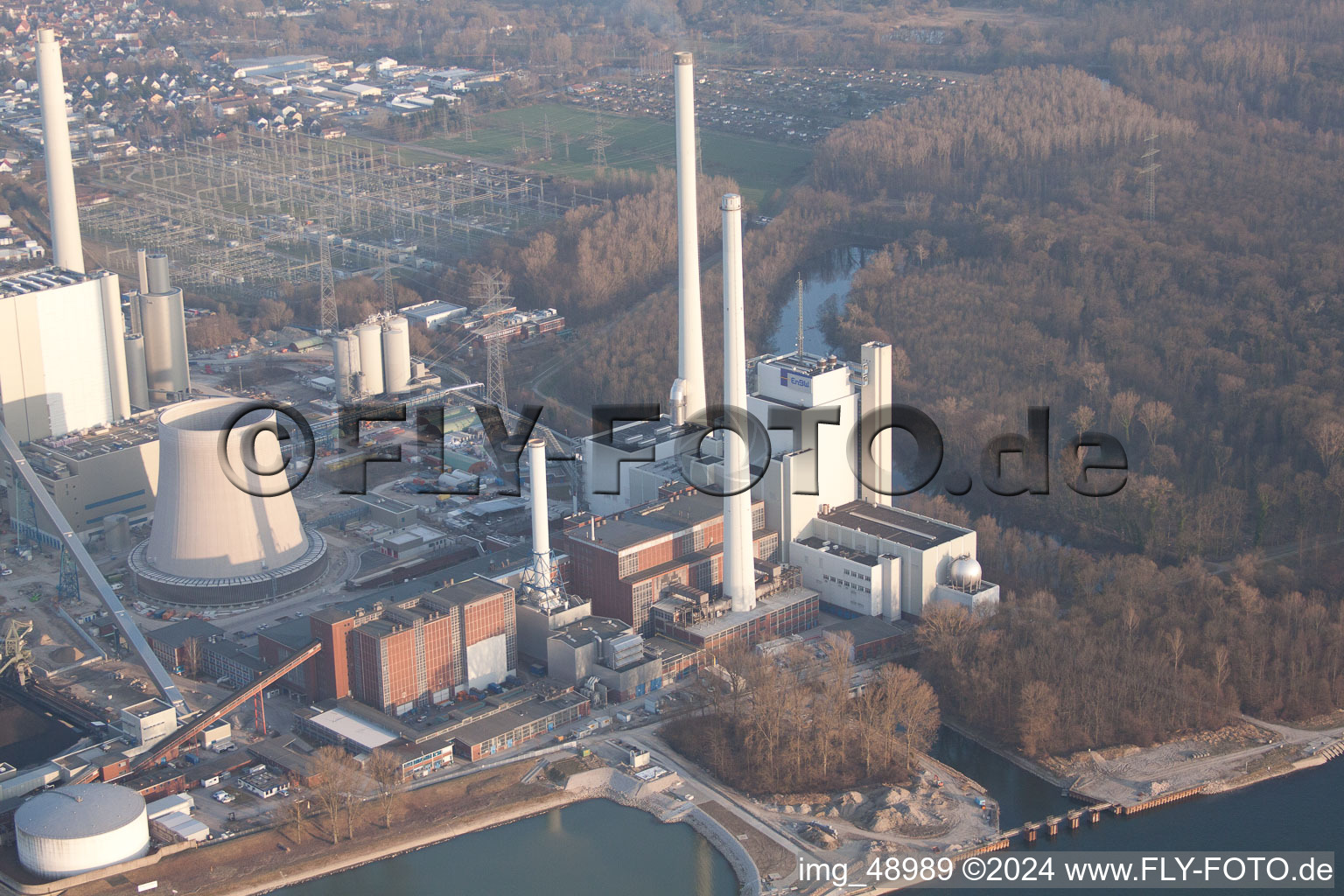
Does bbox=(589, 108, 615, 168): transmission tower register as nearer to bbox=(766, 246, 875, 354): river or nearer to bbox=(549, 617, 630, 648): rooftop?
bbox=(766, 246, 875, 354): river

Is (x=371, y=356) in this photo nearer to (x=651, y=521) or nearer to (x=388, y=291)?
(x=388, y=291)

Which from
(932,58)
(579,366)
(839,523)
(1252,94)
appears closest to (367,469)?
(579,366)

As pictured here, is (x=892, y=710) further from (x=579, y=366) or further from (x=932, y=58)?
(x=932, y=58)

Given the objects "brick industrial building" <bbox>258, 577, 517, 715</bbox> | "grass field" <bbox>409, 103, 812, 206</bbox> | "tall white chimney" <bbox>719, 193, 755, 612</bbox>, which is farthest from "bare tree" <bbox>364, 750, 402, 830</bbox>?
"grass field" <bbox>409, 103, 812, 206</bbox>

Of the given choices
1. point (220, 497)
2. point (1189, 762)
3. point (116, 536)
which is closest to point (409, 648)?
point (220, 497)

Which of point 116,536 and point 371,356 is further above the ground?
point 371,356
